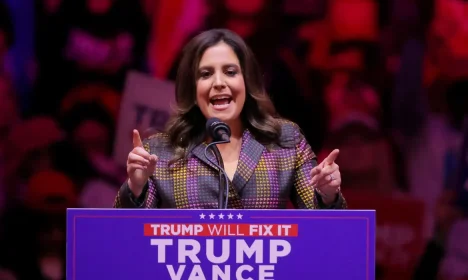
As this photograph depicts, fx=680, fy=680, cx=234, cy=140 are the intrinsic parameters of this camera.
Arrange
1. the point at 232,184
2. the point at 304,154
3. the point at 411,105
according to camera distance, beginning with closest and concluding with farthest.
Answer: the point at 232,184
the point at 304,154
the point at 411,105

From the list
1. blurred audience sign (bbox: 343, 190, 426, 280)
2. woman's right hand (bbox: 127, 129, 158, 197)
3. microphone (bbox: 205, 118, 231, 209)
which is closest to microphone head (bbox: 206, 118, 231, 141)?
microphone (bbox: 205, 118, 231, 209)

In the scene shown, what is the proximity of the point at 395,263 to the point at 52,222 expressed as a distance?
179 centimetres

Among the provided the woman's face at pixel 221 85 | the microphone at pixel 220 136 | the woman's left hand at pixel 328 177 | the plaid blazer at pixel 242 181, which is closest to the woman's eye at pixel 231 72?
the woman's face at pixel 221 85

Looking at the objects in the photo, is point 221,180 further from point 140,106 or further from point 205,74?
point 140,106

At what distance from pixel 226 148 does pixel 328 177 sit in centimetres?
37

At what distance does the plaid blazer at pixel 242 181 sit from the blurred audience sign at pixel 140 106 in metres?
1.71

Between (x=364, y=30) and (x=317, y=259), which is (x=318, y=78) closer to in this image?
(x=364, y=30)

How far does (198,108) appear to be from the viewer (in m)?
1.88

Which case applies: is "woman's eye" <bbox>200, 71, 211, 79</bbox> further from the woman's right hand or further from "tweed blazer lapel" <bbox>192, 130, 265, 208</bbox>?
the woman's right hand

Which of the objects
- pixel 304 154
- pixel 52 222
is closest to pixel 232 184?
pixel 304 154

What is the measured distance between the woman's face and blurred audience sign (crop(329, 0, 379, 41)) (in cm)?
180

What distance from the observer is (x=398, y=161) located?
3.49m

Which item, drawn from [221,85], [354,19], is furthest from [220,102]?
[354,19]

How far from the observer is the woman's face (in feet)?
5.81
